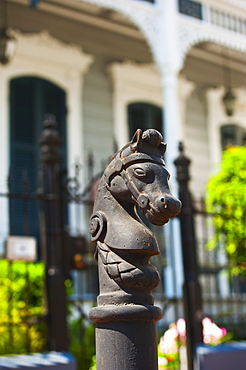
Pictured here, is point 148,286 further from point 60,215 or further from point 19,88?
point 19,88

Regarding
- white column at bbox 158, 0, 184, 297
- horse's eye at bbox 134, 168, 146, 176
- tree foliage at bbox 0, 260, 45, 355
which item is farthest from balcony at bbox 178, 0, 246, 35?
horse's eye at bbox 134, 168, 146, 176

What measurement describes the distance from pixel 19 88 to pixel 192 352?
20.0 ft

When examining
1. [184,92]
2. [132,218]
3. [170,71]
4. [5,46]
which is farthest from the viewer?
[184,92]

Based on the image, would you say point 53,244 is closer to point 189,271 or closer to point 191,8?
point 189,271

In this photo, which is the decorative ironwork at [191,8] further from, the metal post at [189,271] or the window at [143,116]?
the metal post at [189,271]

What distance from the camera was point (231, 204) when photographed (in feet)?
19.5

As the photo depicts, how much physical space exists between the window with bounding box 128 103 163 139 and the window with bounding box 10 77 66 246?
154cm

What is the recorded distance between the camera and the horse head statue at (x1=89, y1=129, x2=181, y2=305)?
7.52 ft

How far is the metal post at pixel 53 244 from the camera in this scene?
4688 millimetres

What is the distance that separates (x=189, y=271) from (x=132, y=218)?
3.14 metres

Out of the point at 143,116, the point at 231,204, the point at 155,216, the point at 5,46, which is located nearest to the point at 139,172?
the point at 155,216

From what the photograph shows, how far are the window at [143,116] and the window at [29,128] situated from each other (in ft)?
5.07

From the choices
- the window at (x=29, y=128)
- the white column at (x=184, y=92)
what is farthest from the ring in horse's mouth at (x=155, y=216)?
the white column at (x=184, y=92)

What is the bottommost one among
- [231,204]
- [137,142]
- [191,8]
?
[137,142]
